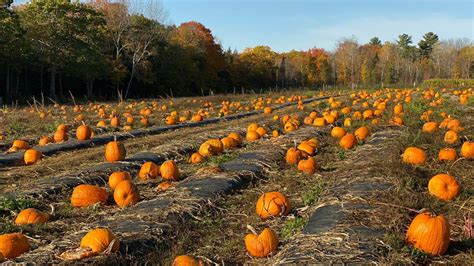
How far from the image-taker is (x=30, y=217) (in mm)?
6188

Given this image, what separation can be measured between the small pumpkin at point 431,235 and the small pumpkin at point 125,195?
3847 millimetres

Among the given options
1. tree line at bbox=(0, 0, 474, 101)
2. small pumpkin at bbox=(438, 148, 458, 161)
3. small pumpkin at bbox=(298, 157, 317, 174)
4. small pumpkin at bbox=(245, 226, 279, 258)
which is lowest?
small pumpkin at bbox=(245, 226, 279, 258)

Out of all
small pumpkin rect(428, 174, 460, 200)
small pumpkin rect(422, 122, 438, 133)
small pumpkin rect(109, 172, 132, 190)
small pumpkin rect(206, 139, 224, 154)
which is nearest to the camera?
small pumpkin rect(428, 174, 460, 200)

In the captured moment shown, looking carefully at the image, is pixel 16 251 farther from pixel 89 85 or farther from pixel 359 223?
pixel 89 85

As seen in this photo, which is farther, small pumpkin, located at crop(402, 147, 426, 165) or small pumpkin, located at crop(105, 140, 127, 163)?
small pumpkin, located at crop(105, 140, 127, 163)

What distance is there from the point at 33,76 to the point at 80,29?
794 centimetres

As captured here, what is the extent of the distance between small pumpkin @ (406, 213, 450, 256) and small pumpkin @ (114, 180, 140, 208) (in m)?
3.85

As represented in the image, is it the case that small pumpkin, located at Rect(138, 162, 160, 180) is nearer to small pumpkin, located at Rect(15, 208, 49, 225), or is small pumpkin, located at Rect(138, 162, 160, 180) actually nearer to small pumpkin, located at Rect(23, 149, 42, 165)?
small pumpkin, located at Rect(15, 208, 49, 225)

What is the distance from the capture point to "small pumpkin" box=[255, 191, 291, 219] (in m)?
6.26

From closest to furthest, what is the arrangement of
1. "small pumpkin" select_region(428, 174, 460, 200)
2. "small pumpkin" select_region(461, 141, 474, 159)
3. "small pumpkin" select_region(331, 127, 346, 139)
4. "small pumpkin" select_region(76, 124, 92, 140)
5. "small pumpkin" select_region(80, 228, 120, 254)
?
"small pumpkin" select_region(80, 228, 120, 254) < "small pumpkin" select_region(428, 174, 460, 200) < "small pumpkin" select_region(461, 141, 474, 159) < "small pumpkin" select_region(331, 127, 346, 139) < "small pumpkin" select_region(76, 124, 92, 140)

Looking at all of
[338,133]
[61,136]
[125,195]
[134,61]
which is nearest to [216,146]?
[338,133]

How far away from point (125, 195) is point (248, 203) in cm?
179

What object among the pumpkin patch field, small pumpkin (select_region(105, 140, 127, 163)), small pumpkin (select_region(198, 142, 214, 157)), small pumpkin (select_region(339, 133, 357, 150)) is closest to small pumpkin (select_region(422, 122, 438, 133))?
the pumpkin patch field

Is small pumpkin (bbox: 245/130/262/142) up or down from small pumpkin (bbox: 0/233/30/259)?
up
